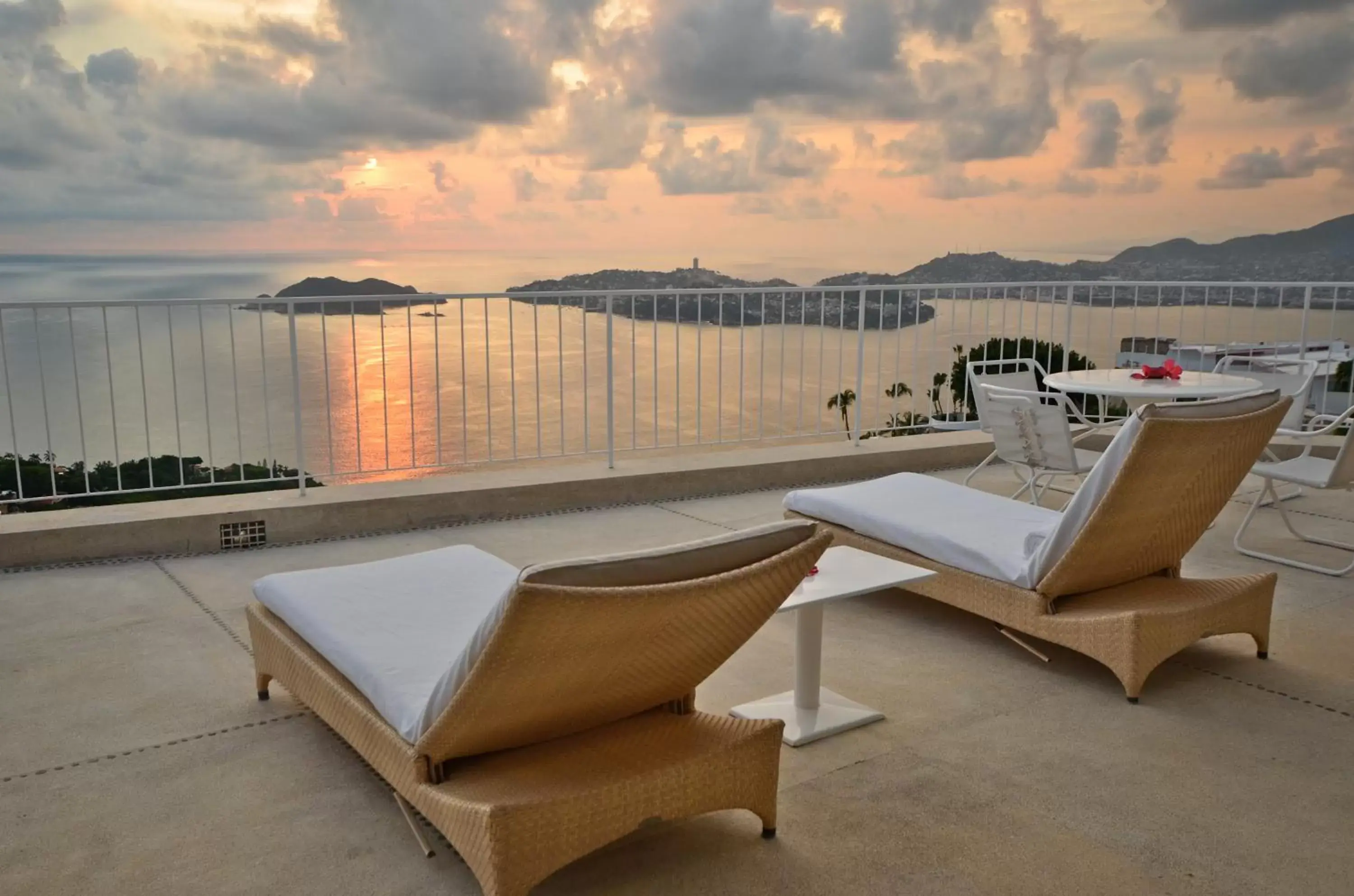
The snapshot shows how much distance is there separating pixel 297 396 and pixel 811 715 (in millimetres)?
3564

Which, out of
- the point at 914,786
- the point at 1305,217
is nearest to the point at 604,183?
the point at 1305,217

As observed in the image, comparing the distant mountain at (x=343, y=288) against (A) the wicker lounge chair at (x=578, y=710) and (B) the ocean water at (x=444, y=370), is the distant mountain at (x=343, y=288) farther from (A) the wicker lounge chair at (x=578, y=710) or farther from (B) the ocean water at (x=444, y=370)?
(A) the wicker lounge chair at (x=578, y=710)

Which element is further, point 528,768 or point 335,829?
point 335,829

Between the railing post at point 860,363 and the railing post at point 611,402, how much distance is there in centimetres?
163

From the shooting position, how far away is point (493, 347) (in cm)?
609

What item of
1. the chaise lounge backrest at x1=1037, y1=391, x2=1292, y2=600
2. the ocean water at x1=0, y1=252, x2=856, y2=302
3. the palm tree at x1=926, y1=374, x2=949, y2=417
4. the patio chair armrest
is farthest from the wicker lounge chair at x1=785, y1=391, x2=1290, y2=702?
the palm tree at x1=926, y1=374, x2=949, y2=417

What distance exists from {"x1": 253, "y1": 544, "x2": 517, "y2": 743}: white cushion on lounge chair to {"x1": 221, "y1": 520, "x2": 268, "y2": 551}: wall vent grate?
2034 mm

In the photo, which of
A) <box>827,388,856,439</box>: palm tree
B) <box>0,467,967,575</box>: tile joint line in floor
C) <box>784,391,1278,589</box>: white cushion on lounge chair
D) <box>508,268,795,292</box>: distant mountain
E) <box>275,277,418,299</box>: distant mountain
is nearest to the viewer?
<box>784,391,1278,589</box>: white cushion on lounge chair

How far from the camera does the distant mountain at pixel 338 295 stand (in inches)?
207

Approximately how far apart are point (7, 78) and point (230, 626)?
12151 millimetres

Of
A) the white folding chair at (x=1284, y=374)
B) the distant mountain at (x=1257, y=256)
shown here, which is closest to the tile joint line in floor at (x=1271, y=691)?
the white folding chair at (x=1284, y=374)

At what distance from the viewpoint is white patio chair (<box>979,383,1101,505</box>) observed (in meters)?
5.00

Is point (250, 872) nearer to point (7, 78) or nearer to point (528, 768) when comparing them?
point (528, 768)

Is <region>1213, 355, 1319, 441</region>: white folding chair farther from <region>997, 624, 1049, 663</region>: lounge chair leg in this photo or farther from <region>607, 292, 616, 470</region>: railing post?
<region>607, 292, 616, 470</region>: railing post
